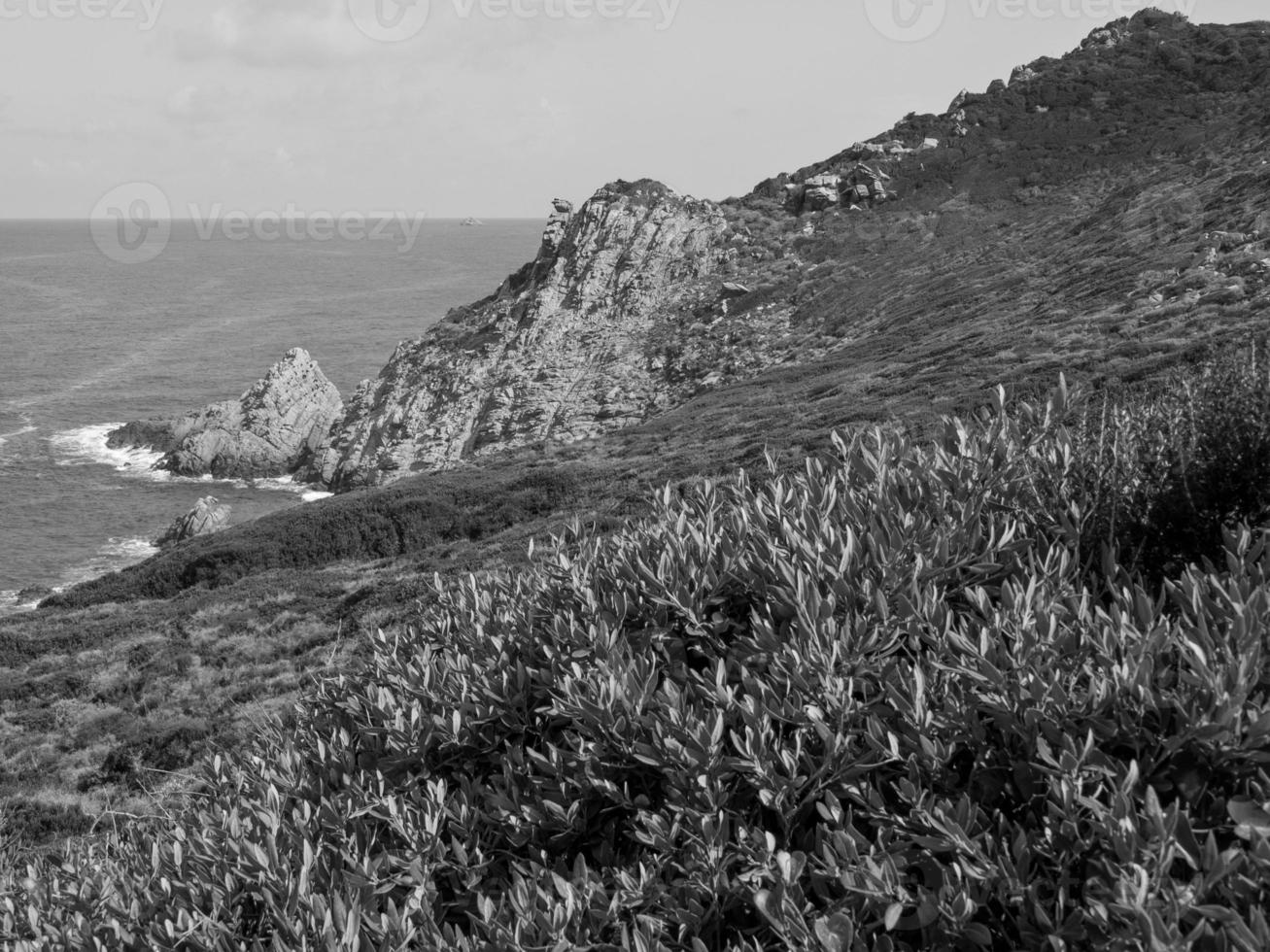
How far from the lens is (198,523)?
40500 millimetres

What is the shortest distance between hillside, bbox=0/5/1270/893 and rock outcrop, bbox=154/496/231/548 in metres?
8.44

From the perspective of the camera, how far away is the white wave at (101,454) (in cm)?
5338

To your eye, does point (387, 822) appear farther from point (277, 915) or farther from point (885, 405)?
point (885, 405)

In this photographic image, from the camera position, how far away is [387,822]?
4.48 meters

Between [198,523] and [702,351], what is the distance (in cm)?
2426

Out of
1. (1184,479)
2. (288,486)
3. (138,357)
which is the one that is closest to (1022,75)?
(288,486)

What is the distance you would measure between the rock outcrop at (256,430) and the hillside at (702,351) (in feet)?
13.9

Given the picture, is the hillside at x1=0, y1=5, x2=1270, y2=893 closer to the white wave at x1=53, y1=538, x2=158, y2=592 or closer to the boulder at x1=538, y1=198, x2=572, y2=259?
the boulder at x1=538, y1=198, x2=572, y2=259

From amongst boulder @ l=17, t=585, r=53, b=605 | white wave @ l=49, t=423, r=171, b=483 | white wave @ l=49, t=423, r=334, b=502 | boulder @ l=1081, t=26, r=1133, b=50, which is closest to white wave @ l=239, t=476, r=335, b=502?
white wave @ l=49, t=423, r=334, b=502

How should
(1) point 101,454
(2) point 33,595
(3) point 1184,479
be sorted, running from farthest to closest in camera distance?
(1) point 101,454, (2) point 33,595, (3) point 1184,479

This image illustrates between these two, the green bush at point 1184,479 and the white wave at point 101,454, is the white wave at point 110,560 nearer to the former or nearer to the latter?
the white wave at point 101,454

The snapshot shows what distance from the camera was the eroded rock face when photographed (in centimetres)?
4609

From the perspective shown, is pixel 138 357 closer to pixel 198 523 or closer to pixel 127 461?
pixel 127 461

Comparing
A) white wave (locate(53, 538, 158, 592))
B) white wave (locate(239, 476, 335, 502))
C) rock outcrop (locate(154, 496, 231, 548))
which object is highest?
rock outcrop (locate(154, 496, 231, 548))
